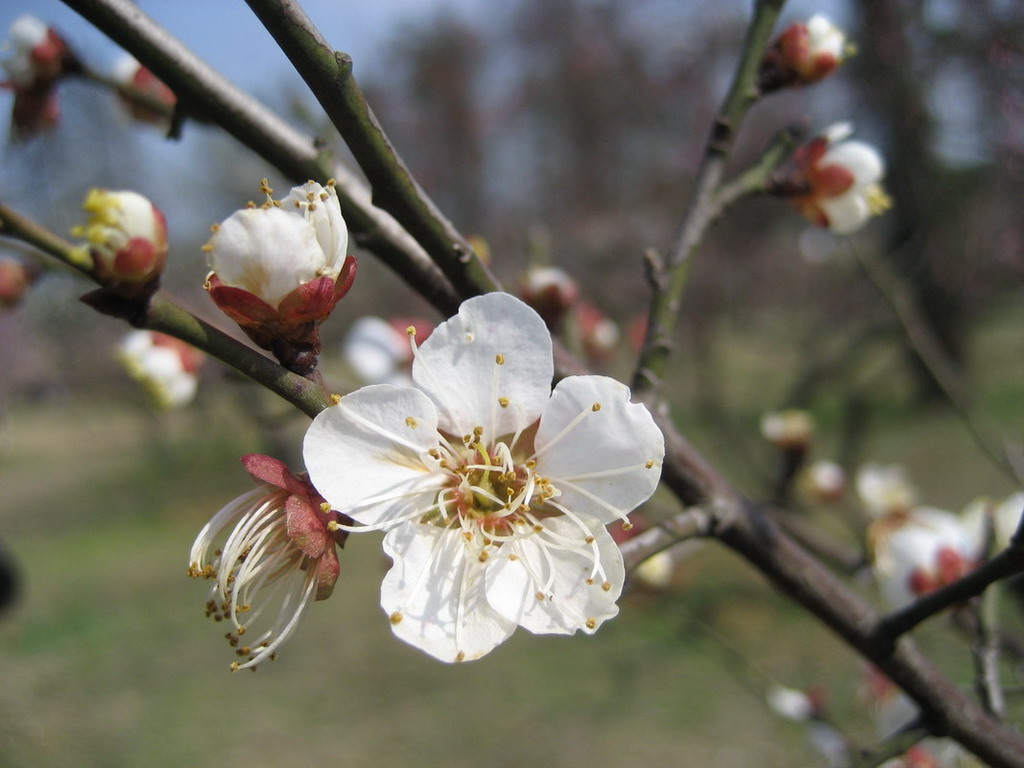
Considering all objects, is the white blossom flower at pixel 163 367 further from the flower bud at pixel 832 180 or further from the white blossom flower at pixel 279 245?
the flower bud at pixel 832 180

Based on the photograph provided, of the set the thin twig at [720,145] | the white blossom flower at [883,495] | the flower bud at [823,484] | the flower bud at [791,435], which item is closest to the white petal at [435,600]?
the thin twig at [720,145]

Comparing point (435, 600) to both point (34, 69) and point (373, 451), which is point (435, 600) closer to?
point (373, 451)

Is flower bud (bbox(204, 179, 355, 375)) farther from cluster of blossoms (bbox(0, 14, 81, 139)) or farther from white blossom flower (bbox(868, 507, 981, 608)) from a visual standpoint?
white blossom flower (bbox(868, 507, 981, 608))

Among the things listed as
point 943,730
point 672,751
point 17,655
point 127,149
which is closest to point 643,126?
point 127,149

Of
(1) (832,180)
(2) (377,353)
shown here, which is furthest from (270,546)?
(2) (377,353)

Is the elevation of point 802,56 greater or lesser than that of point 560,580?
greater

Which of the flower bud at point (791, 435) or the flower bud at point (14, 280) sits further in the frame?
the flower bud at point (791, 435)

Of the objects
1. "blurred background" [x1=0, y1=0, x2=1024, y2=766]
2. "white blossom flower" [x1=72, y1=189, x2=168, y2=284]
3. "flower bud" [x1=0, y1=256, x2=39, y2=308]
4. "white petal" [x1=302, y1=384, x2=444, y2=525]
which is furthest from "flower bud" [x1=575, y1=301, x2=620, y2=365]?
"white blossom flower" [x1=72, y1=189, x2=168, y2=284]
